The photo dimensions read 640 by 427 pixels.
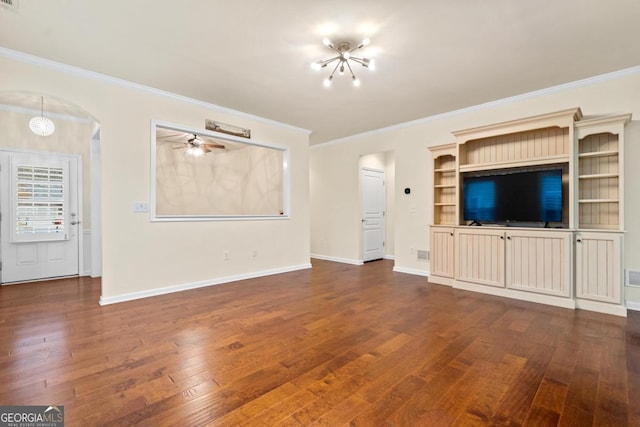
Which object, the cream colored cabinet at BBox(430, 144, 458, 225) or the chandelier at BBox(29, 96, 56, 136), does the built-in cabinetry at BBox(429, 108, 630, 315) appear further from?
the chandelier at BBox(29, 96, 56, 136)

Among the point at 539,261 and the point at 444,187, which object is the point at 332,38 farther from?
the point at 539,261

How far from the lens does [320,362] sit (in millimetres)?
2238

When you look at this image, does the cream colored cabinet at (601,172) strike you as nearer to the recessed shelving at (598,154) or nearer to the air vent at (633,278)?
the recessed shelving at (598,154)

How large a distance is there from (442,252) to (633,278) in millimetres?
2069

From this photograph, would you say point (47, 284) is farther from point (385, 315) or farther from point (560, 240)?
point (560, 240)

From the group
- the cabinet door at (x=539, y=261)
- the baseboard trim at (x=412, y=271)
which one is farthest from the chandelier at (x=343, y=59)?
the baseboard trim at (x=412, y=271)

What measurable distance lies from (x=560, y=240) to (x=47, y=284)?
7.13 m

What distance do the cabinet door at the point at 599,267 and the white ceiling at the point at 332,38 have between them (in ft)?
6.33

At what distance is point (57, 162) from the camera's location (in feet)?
16.2

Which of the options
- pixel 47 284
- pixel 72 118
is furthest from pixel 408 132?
pixel 47 284

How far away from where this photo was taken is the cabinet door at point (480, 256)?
3971 millimetres

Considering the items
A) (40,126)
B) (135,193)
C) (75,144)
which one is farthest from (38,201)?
(135,193)

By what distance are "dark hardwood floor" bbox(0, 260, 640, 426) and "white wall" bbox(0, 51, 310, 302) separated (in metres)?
0.48

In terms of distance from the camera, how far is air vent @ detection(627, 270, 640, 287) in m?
3.35
